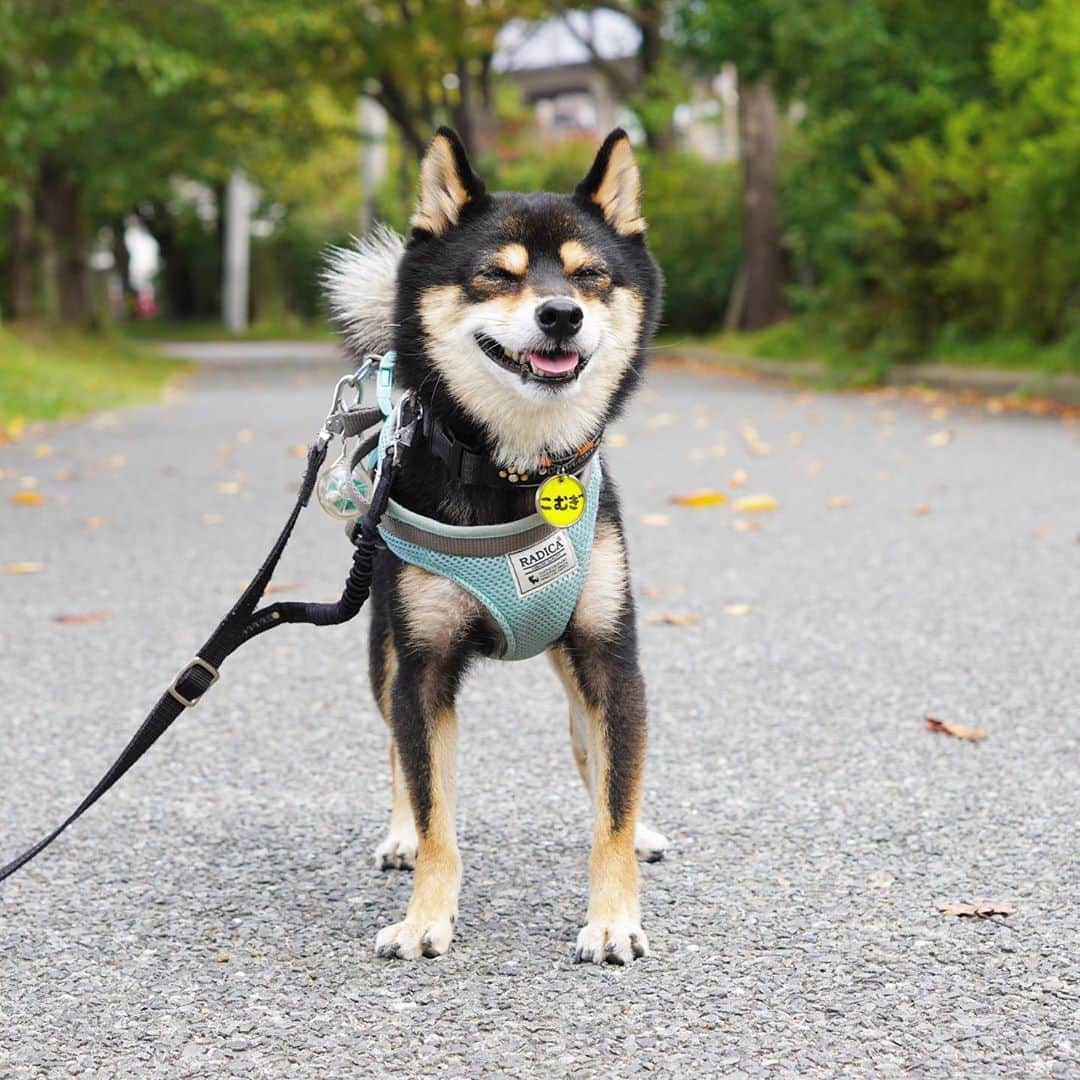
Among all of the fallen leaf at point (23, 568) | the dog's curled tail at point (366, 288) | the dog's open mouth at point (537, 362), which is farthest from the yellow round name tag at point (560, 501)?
the fallen leaf at point (23, 568)

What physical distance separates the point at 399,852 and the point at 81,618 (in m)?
3.15

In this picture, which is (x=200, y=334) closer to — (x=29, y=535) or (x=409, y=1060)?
(x=29, y=535)

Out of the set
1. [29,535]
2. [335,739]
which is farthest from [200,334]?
[335,739]

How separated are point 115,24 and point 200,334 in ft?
98.7

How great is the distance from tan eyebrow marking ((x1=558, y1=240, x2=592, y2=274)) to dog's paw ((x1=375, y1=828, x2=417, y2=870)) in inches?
51.9

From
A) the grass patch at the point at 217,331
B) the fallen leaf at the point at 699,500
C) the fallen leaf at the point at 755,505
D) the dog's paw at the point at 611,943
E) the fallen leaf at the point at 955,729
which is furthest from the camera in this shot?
the grass patch at the point at 217,331

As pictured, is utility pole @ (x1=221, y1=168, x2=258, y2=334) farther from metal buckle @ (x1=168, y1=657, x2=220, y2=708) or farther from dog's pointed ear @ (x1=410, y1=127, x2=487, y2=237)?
metal buckle @ (x1=168, y1=657, x2=220, y2=708)

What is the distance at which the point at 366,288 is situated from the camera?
3447 mm

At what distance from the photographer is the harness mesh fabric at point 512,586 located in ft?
10.1

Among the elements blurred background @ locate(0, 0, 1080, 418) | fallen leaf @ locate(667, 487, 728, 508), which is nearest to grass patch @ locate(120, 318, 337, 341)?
blurred background @ locate(0, 0, 1080, 418)

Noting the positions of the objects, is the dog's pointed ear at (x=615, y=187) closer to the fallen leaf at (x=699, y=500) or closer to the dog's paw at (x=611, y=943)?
the dog's paw at (x=611, y=943)

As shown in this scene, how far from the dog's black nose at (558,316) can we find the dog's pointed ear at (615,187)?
384mm

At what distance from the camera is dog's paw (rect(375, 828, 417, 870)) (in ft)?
11.6

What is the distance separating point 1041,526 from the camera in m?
7.93
